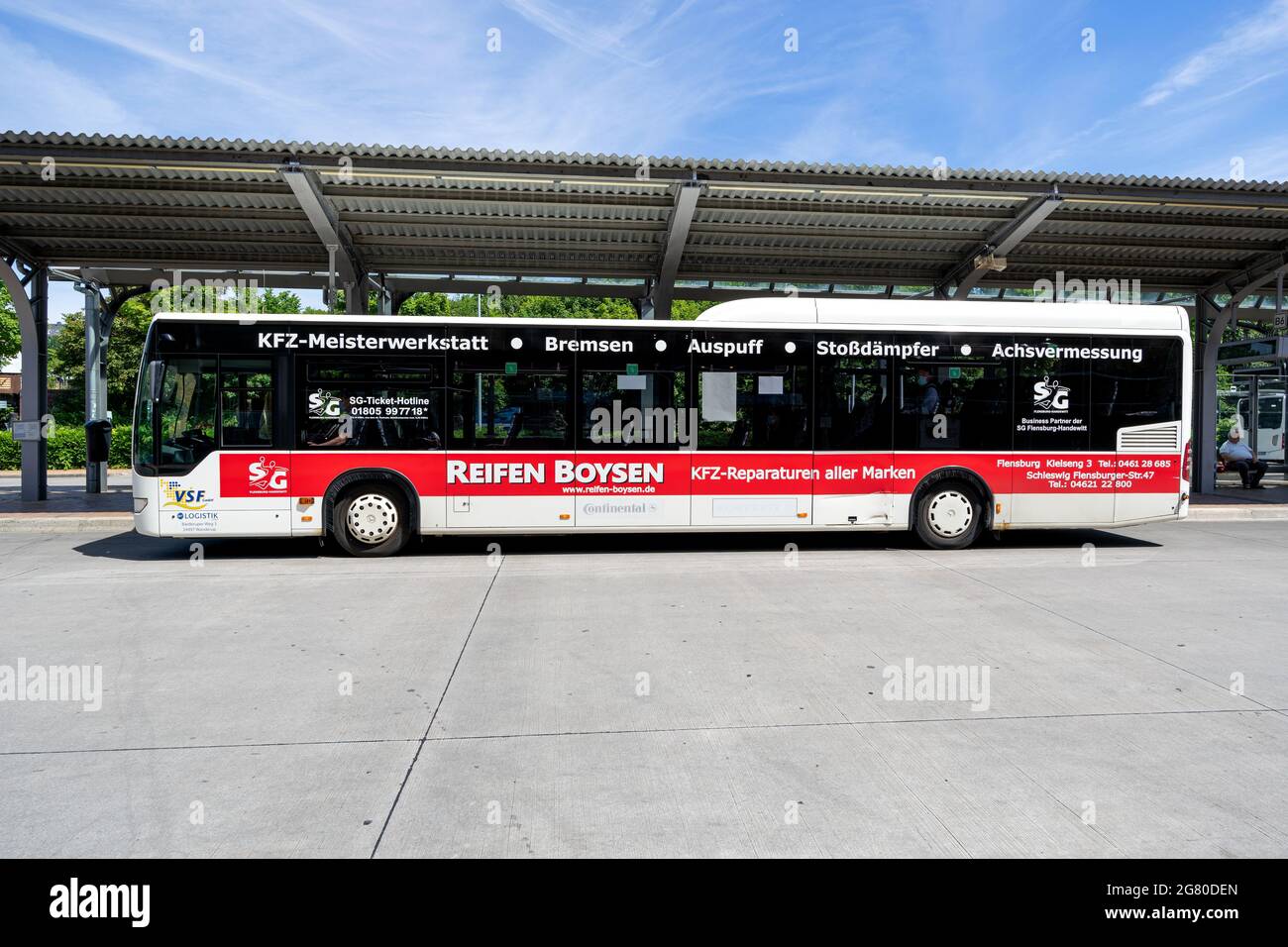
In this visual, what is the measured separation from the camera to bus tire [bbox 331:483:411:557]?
10656mm

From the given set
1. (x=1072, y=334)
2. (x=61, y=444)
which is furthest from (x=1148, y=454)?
(x=61, y=444)

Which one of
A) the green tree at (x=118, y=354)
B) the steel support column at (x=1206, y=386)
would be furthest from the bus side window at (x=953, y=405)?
the green tree at (x=118, y=354)

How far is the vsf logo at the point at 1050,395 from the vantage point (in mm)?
11461

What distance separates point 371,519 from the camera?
10711 millimetres

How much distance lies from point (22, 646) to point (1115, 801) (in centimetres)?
713

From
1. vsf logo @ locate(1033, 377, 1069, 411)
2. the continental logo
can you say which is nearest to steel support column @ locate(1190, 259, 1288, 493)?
vsf logo @ locate(1033, 377, 1069, 411)

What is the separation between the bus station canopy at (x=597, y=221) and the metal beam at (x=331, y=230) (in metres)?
0.04

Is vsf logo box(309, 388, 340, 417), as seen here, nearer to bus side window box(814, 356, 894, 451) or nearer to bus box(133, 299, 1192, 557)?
bus box(133, 299, 1192, 557)

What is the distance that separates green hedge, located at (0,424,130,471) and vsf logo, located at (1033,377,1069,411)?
3079 centimetres

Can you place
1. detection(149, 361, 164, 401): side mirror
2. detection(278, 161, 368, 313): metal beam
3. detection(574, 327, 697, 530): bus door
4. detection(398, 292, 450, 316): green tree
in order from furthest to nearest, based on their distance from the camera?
detection(398, 292, 450, 316): green tree → detection(278, 161, 368, 313): metal beam → detection(574, 327, 697, 530): bus door → detection(149, 361, 164, 401): side mirror

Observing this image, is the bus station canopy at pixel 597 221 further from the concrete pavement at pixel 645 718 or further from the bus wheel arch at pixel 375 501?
the concrete pavement at pixel 645 718

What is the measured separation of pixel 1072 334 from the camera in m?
11.5

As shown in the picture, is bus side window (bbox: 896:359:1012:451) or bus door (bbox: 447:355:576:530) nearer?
bus door (bbox: 447:355:576:530)
